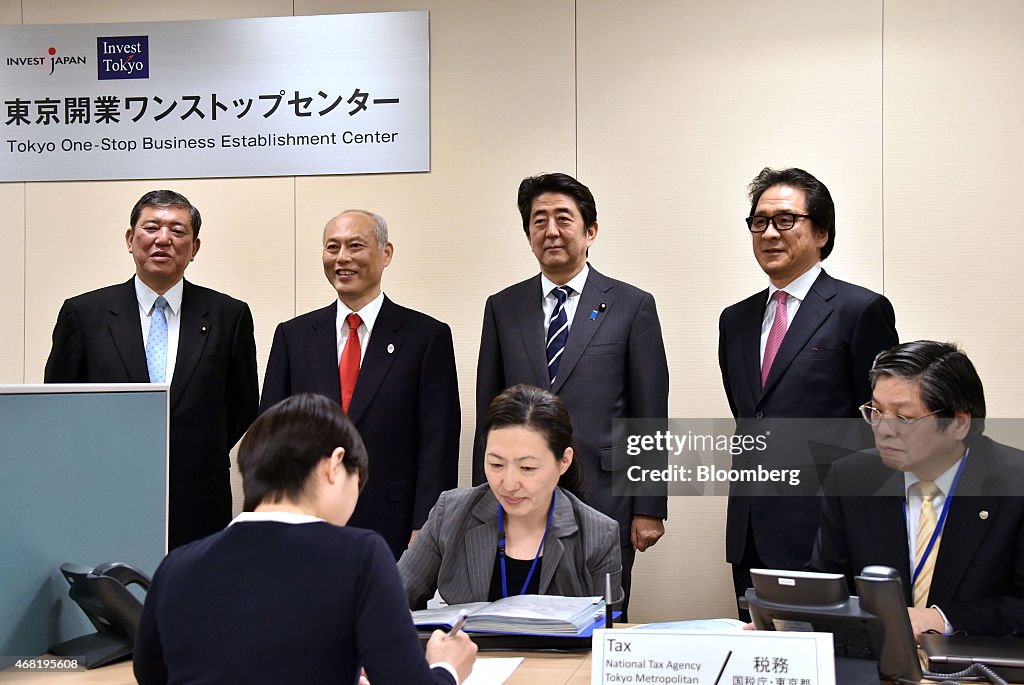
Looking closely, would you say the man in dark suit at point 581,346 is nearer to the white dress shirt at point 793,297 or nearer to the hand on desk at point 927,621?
the white dress shirt at point 793,297

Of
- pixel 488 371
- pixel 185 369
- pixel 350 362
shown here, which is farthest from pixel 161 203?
pixel 488 371

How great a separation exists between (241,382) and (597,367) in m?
1.45

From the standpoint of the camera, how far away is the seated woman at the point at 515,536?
2.60m

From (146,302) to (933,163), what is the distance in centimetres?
337

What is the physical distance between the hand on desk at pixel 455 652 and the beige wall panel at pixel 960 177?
10.9 ft

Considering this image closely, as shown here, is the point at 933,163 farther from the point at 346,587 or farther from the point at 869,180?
the point at 346,587

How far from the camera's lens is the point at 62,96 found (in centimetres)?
494

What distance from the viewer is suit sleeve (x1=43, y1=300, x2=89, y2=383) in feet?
12.8

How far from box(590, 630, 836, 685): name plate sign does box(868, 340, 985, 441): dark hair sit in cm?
106

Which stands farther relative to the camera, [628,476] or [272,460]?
[628,476]

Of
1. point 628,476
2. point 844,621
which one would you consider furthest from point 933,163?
point 844,621

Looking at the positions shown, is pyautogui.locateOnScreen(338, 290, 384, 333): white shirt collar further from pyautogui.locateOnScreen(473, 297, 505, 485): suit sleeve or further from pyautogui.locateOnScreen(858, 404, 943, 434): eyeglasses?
pyautogui.locateOnScreen(858, 404, 943, 434): eyeglasses

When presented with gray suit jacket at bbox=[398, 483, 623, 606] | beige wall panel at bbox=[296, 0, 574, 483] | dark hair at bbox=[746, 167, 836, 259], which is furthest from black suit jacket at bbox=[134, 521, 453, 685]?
beige wall panel at bbox=[296, 0, 574, 483]

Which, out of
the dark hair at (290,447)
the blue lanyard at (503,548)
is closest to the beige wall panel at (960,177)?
the blue lanyard at (503,548)
